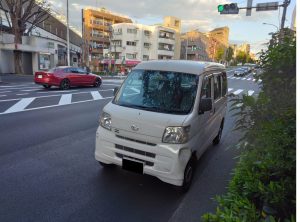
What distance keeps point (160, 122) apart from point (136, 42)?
57289 mm

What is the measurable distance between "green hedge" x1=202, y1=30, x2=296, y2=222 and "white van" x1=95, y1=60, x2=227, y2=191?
0.96 meters

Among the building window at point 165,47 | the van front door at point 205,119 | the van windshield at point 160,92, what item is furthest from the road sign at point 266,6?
the building window at point 165,47

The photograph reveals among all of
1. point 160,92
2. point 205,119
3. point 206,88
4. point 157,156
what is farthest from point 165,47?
point 157,156

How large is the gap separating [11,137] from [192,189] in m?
4.29

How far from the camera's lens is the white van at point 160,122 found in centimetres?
332

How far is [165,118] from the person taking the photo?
133 inches

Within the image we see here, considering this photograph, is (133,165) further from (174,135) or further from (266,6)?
(266,6)

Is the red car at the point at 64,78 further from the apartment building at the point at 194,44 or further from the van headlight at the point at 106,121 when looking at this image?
the apartment building at the point at 194,44

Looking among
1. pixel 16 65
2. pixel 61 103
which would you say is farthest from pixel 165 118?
pixel 16 65

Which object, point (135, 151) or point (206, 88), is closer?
point (135, 151)

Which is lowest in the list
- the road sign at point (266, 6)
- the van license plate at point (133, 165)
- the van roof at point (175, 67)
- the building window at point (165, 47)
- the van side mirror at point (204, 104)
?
the van license plate at point (133, 165)

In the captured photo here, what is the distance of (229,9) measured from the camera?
13.1m

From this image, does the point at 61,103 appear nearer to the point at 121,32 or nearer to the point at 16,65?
the point at 16,65

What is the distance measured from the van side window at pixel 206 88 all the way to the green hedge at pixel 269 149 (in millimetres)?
1186
